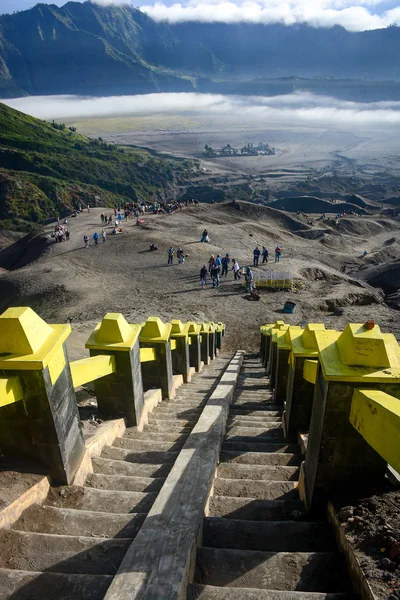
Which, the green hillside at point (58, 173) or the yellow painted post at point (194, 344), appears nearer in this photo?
the yellow painted post at point (194, 344)

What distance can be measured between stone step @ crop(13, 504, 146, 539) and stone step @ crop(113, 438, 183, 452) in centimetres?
138

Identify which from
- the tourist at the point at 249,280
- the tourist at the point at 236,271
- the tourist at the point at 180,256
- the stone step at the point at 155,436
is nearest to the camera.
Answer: the stone step at the point at 155,436

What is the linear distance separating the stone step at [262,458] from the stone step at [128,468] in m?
0.70

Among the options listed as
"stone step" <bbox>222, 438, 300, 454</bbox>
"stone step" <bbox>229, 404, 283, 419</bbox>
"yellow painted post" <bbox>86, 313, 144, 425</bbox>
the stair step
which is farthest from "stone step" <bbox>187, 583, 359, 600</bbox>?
"stone step" <bbox>229, 404, 283, 419</bbox>

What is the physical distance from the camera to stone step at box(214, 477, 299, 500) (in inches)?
141

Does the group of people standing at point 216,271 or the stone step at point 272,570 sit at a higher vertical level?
the stone step at point 272,570

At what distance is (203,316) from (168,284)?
5190 mm

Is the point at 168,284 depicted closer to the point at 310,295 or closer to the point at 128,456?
the point at 310,295

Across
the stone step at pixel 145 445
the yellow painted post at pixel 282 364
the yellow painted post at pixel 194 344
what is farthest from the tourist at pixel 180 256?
the stone step at pixel 145 445

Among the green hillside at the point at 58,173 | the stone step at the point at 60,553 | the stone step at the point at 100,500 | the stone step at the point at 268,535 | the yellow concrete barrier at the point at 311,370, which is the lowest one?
the green hillside at the point at 58,173

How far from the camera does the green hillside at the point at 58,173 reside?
6744 centimetres

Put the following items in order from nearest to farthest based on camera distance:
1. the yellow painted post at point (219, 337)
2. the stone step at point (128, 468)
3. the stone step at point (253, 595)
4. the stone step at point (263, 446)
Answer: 1. the stone step at point (253, 595)
2. the stone step at point (128, 468)
3. the stone step at point (263, 446)
4. the yellow painted post at point (219, 337)

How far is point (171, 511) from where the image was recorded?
2949mm

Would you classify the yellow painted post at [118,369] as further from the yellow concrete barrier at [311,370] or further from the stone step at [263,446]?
the yellow concrete barrier at [311,370]
